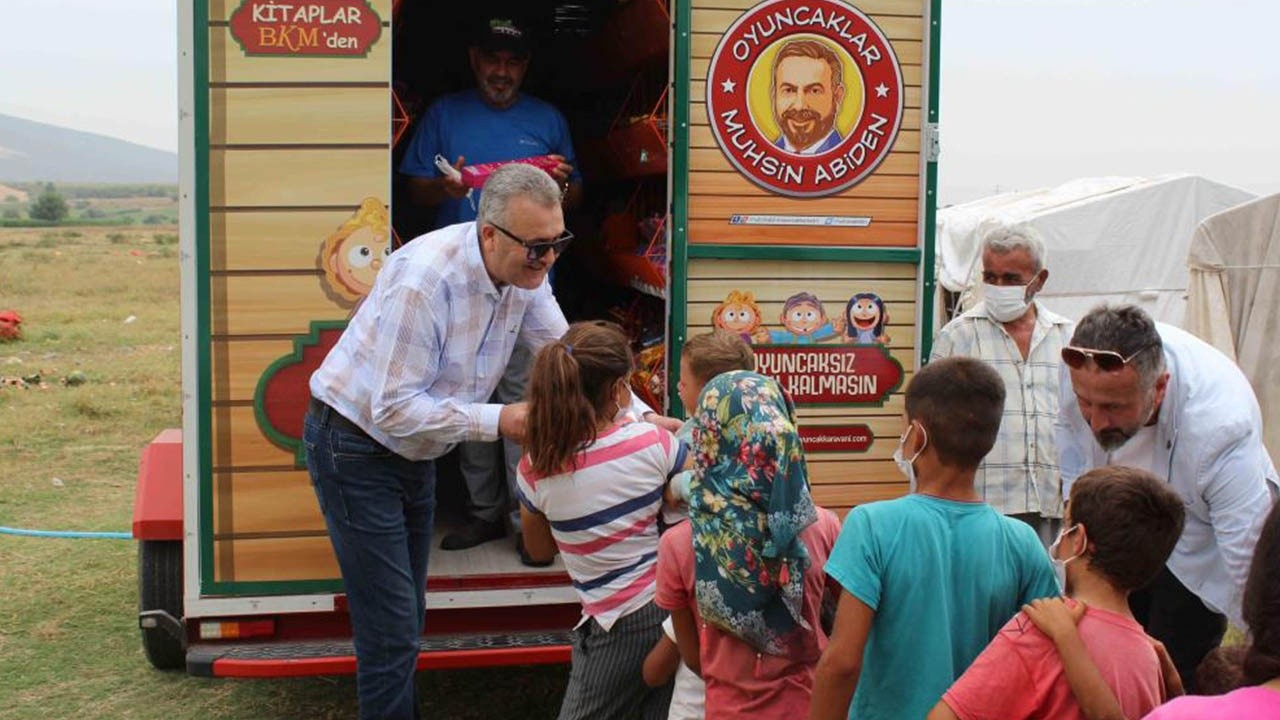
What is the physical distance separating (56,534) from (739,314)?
204 inches

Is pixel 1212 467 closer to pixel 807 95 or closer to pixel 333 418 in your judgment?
pixel 807 95

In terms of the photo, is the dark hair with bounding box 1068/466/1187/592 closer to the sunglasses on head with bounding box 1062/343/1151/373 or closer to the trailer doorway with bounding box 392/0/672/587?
the sunglasses on head with bounding box 1062/343/1151/373

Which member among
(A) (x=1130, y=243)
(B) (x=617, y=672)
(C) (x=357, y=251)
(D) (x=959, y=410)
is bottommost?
(B) (x=617, y=672)

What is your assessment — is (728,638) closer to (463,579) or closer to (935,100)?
(463,579)

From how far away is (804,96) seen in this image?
196 inches

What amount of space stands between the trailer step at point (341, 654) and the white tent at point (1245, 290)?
6.30 meters

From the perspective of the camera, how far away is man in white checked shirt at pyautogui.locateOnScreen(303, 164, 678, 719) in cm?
394

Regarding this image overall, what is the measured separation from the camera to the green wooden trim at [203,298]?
4.50 m

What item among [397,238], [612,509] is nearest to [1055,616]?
[612,509]

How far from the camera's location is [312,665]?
4.64 m

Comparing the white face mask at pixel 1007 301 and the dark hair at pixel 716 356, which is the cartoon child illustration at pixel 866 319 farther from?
the dark hair at pixel 716 356

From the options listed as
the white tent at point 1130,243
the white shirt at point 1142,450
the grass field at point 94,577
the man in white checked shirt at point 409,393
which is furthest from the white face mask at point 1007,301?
the white tent at point 1130,243

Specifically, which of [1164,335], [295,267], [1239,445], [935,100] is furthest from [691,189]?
[1239,445]

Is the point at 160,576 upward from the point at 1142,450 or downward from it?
downward
